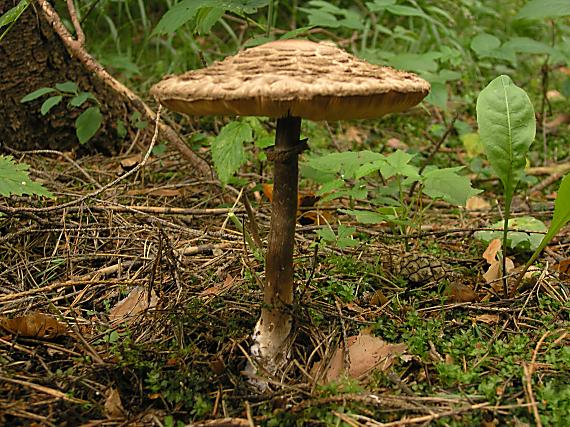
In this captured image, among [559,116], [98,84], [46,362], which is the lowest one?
[559,116]

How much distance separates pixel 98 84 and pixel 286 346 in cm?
281

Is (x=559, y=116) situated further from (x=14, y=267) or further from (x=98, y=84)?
(x=14, y=267)

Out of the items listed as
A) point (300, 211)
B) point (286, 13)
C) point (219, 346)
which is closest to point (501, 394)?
point (219, 346)

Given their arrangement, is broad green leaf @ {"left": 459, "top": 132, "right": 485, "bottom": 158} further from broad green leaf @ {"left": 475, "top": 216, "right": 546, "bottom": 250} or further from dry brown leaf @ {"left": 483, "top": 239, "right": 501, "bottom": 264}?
dry brown leaf @ {"left": 483, "top": 239, "right": 501, "bottom": 264}

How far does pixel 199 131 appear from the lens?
14.6ft

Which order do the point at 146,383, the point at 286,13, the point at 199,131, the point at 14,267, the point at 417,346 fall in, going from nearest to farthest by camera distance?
the point at 146,383, the point at 417,346, the point at 14,267, the point at 199,131, the point at 286,13

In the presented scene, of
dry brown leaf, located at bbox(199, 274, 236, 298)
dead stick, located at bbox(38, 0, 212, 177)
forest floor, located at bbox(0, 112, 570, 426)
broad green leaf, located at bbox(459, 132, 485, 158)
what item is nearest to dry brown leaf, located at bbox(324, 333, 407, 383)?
forest floor, located at bbox(0, 112, 570, 426)

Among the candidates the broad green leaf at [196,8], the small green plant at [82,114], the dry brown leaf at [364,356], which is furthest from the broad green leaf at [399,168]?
the small green plant at [82,114]

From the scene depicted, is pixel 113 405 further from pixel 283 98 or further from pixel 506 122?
pixel 506 122

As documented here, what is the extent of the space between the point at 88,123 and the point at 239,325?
213cm

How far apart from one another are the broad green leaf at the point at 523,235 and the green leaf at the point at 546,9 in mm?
1165

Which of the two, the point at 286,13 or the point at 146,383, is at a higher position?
the point at 286,13

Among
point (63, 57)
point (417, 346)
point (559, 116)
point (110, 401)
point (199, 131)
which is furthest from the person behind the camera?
point (559, 116)

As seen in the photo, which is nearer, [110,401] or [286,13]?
[110,401]
